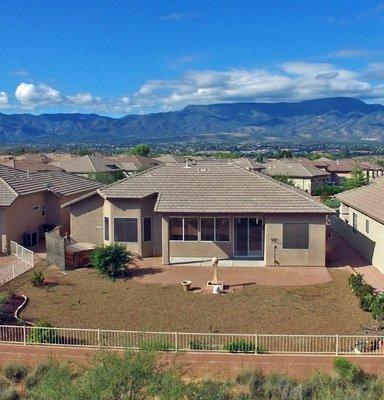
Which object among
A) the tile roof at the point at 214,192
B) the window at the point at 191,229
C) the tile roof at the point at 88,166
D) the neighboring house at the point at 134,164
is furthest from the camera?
the neighboring house at the point at 134,164

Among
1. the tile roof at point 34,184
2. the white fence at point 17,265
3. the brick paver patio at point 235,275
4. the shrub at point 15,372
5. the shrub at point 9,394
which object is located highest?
the tile roof at point 34,184

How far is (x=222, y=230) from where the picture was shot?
28.1 metres

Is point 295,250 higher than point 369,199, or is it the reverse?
point 369,199

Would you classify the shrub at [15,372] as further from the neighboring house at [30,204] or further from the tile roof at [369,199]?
the tile roof at [369,199]

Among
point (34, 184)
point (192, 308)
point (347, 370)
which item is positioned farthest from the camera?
point (34, 184)

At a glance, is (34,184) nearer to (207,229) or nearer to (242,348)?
(207,229)

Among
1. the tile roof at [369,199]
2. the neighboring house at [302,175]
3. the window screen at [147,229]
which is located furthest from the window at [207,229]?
the neighboring house at [302,175]

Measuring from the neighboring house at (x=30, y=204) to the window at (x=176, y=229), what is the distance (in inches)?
346

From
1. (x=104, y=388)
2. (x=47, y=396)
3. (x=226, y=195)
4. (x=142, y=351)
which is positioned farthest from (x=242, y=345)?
(x=226, y=195)

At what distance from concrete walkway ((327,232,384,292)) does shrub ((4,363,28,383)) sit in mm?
14595

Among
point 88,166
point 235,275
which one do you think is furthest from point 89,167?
point 235,275

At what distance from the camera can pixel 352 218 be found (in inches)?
1259

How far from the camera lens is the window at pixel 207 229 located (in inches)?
1107

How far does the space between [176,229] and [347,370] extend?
15.4 metres
